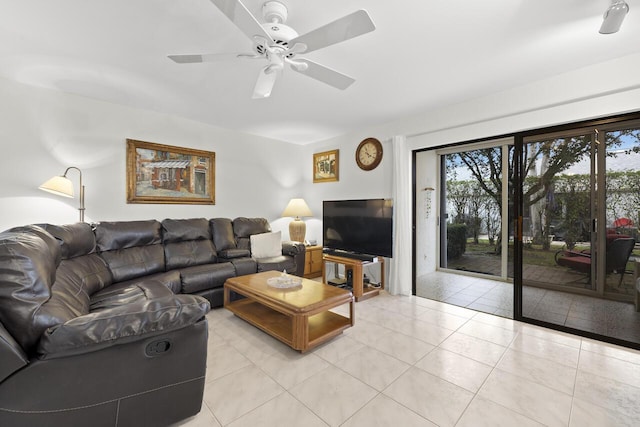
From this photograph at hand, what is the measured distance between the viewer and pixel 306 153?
5.27m

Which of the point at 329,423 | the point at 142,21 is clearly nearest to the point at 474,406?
the point at 329,423

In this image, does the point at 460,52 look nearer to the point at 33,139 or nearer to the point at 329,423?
the point at 329,423

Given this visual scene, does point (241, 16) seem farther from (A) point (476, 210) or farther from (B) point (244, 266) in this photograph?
(A) point (476, 210)

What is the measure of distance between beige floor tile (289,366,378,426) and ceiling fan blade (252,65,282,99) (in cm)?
213

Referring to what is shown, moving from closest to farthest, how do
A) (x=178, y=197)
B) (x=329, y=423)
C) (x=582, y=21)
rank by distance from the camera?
(x=329, y=423) < (x=582, y=21) < (x=178, y=197)

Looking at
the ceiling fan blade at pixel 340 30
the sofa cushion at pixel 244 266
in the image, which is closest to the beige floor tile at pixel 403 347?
the sofa cushion at pixel 244 266

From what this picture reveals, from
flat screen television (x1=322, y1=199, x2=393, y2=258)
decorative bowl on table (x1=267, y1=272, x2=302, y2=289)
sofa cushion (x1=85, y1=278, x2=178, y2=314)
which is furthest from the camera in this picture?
flat screen television (x1=322, y1=199, x2=393, y2=258)

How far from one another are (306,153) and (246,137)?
1.18 m

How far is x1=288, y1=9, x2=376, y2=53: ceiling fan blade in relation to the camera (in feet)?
4.46

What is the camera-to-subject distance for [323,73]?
2.00 metres

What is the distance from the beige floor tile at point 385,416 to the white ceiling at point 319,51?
2.41 metres

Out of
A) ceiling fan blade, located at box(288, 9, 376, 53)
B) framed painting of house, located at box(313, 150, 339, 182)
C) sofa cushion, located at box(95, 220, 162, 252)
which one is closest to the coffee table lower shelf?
sofa cushion, located at box(95, 220, 162, 252)

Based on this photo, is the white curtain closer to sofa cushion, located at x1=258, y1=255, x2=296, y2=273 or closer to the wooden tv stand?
the wooden tv stand

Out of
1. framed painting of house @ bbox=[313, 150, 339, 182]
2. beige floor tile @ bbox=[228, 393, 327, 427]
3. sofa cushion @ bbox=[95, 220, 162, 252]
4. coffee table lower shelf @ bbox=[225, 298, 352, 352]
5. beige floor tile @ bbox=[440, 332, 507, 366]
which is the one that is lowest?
beige floor tile @ bbox=[440, 332, 507, 366]
